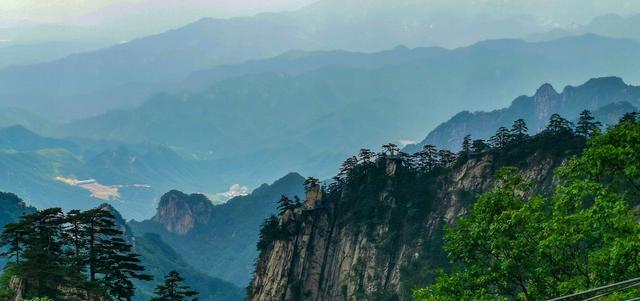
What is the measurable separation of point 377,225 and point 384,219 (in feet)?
4.45

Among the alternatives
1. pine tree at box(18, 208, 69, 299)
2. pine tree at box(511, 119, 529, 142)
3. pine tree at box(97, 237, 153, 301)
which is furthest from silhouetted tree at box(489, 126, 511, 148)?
pine tree at box(18, 208, 69, 299)

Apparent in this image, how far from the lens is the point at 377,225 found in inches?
4198

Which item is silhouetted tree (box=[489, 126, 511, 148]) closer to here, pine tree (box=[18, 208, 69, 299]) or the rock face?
the rock face

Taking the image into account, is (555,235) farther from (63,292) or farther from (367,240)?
(367,240)

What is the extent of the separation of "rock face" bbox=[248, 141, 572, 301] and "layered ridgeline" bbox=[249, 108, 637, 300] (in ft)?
0.48

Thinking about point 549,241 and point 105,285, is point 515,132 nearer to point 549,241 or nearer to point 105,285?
point 105,285

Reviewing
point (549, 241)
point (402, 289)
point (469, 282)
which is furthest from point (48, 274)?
point (402, 289)

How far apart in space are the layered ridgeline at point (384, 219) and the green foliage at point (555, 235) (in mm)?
59121

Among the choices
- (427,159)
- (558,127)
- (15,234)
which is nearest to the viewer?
(15,234)

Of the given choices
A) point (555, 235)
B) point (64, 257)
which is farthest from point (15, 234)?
point (555, 235)

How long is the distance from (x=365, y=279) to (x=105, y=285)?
48.0 m

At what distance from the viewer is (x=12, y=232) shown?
60.9 metres

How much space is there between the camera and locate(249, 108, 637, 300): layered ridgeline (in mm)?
98438

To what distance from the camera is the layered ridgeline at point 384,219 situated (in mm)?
98438
